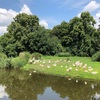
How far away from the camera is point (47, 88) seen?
19.1m

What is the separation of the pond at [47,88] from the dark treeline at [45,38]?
19687 mm

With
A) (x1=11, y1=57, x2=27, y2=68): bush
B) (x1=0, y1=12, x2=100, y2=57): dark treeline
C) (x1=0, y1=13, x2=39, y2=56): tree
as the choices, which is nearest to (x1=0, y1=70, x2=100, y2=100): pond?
(x1=11, y1=57, x2=27, y2=68): bush

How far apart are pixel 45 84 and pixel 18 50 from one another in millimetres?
25046

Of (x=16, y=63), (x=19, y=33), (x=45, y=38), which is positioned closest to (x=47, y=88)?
(x=16, y=63)

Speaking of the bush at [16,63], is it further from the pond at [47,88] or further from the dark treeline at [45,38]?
the dark treeline at [45,38]

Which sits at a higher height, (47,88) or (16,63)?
(16,63)

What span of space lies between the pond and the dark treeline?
64.6ft

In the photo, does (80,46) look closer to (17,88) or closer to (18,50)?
(18,50)

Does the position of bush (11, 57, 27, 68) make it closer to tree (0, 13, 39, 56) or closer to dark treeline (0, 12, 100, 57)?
dark treeline (0, 12, 100, 57)

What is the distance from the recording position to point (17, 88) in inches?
741

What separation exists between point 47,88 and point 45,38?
2472cm

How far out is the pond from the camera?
16.0 m

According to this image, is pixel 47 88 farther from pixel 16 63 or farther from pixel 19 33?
pixel 19 33

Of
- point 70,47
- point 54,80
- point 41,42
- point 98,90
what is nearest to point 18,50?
point 41,42
